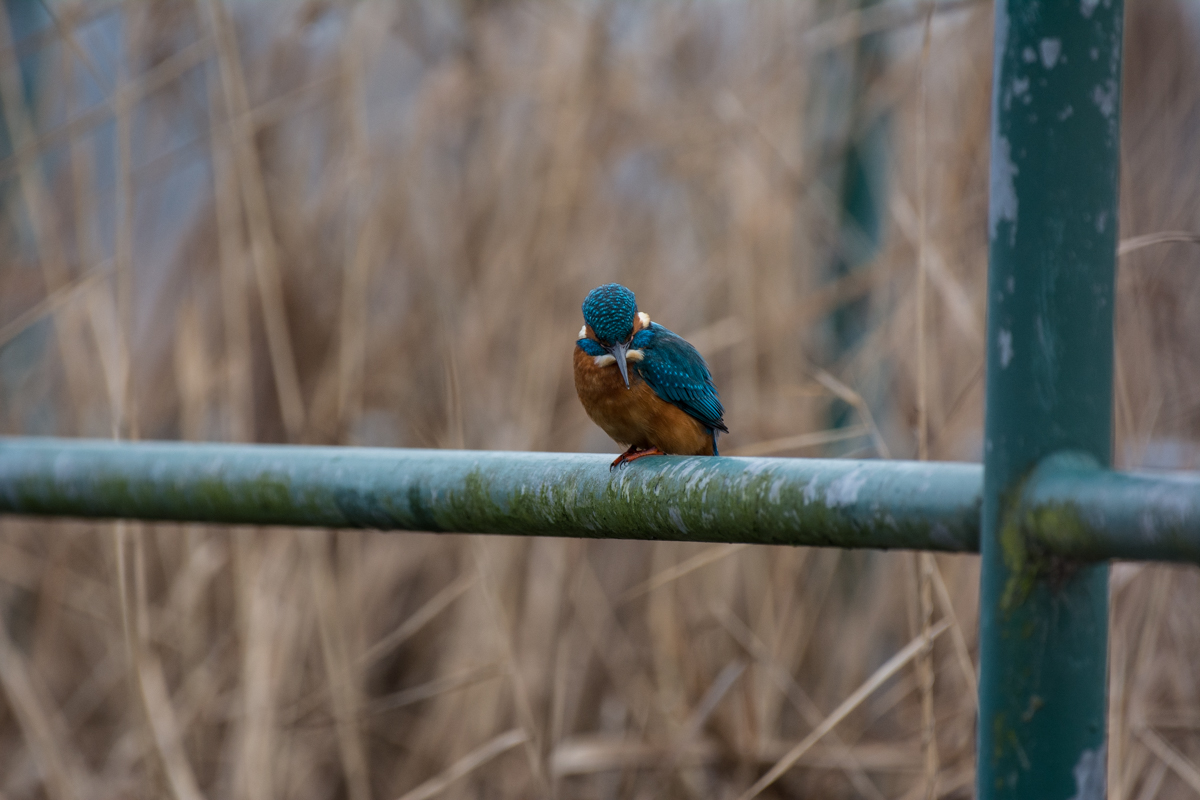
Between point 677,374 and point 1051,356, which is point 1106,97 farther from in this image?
point 677,374

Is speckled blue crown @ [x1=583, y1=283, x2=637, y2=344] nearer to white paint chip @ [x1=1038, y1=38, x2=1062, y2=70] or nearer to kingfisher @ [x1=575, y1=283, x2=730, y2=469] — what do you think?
kingfisher @ [x1=575, y1=283, x2=730, y2=469]

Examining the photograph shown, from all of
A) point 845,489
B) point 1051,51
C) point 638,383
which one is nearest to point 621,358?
point 638,383

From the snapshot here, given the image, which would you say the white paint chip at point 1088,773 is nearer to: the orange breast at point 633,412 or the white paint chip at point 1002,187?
the white paint chip at point 1002,187

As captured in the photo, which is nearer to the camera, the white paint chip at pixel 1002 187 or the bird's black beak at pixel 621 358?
the white paint chip at pixel 1002 187

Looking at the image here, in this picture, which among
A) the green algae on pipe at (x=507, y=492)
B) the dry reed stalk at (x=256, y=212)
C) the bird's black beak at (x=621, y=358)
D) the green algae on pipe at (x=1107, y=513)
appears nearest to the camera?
the green algae on pipe at (x=1107, y=513)

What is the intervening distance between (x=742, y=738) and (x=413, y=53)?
1.50 meters

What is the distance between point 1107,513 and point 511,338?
1.79 meters

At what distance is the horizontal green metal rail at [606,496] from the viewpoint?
52 cm

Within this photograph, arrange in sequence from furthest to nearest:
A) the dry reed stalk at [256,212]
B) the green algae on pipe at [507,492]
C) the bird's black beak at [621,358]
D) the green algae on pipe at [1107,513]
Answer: the dry reed stalk at [256,212], the bird's black beak at [621,358], the green algae on pipe at [507,492], the green algae on pipe at [1107,513]

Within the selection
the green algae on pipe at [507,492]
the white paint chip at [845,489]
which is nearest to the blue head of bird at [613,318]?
the green algae on pipe at [507,492]

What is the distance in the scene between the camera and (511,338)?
88.1 inches

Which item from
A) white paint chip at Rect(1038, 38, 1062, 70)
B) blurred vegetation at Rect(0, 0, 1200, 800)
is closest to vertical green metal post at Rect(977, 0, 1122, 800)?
white paint chip at Rect(1038, 38, 1062, 70)

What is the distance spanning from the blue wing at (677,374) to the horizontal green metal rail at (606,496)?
46 cm

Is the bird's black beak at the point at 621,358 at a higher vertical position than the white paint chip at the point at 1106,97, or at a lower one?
lower
